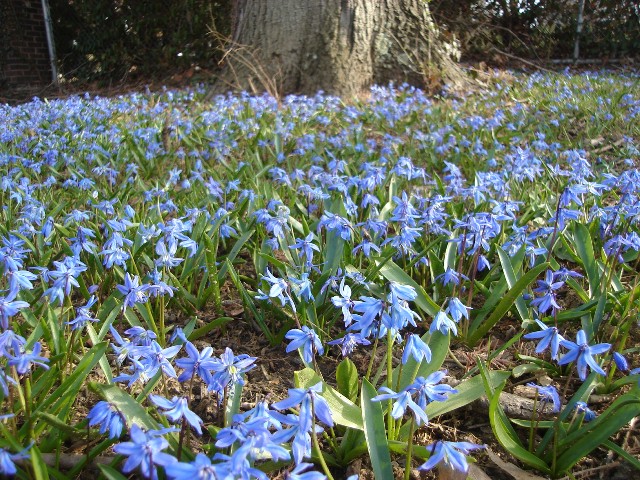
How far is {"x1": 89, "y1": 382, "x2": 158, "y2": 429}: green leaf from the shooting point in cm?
122

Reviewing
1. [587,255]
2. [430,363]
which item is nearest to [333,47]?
[587,255]

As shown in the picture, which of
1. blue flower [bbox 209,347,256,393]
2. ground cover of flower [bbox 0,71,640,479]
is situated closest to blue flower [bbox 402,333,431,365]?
ground cover of flower [bbox 0,71,640,479]

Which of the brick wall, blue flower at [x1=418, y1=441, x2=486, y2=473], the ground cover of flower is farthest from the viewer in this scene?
the brick wall

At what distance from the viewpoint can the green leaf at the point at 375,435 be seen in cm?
119

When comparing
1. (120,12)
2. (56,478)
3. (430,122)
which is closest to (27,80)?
(120,12)

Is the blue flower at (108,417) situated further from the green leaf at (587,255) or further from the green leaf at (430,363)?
the green leaf at (587,255)

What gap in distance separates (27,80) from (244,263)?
11.7 metres

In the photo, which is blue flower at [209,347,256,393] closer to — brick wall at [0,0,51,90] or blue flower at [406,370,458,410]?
blue flower at [406,370,458,410]

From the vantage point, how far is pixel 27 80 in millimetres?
12219

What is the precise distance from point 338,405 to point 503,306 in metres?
0.73

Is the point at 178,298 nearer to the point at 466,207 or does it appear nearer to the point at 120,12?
the point at 466,207

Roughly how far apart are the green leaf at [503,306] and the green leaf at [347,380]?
1.86 ft

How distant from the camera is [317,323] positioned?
73.3 inches

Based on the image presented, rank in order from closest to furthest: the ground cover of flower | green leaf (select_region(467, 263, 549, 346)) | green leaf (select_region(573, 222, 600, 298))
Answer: the ground cover of flower → green leaf (select_region(467, 263, 549, 346)) → green leaf (select_region(573, 222, 600, 298))
